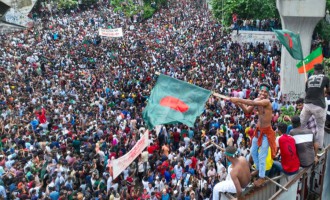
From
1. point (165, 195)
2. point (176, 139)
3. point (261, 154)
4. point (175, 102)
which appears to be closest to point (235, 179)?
point (261, 154)

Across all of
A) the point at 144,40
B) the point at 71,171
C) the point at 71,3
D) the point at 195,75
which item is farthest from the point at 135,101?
the point at 71,3

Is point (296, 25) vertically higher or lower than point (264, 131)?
higher

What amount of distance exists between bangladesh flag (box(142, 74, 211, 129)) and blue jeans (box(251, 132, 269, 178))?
84cm

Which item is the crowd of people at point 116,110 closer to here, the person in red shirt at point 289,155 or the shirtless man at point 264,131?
the shirtless man at point 264,131

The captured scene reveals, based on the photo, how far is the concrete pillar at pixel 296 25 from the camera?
14.2 metres

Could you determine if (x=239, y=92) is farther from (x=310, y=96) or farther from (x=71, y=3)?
(x=71, y=3)

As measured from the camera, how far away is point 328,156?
5.39 m

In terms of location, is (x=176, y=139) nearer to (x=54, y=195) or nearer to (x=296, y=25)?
(x=54, y=195)

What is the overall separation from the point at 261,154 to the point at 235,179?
727mm

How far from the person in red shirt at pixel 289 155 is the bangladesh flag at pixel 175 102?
3.55ft

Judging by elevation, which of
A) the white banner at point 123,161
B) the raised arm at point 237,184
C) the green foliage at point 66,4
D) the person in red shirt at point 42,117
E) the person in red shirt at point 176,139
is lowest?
the person in red shirt at point 176,139

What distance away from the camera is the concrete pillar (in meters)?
14.2

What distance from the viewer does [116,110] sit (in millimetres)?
15172

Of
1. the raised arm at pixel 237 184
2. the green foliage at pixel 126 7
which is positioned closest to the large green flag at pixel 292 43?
the raised arm at pixel 237 184
